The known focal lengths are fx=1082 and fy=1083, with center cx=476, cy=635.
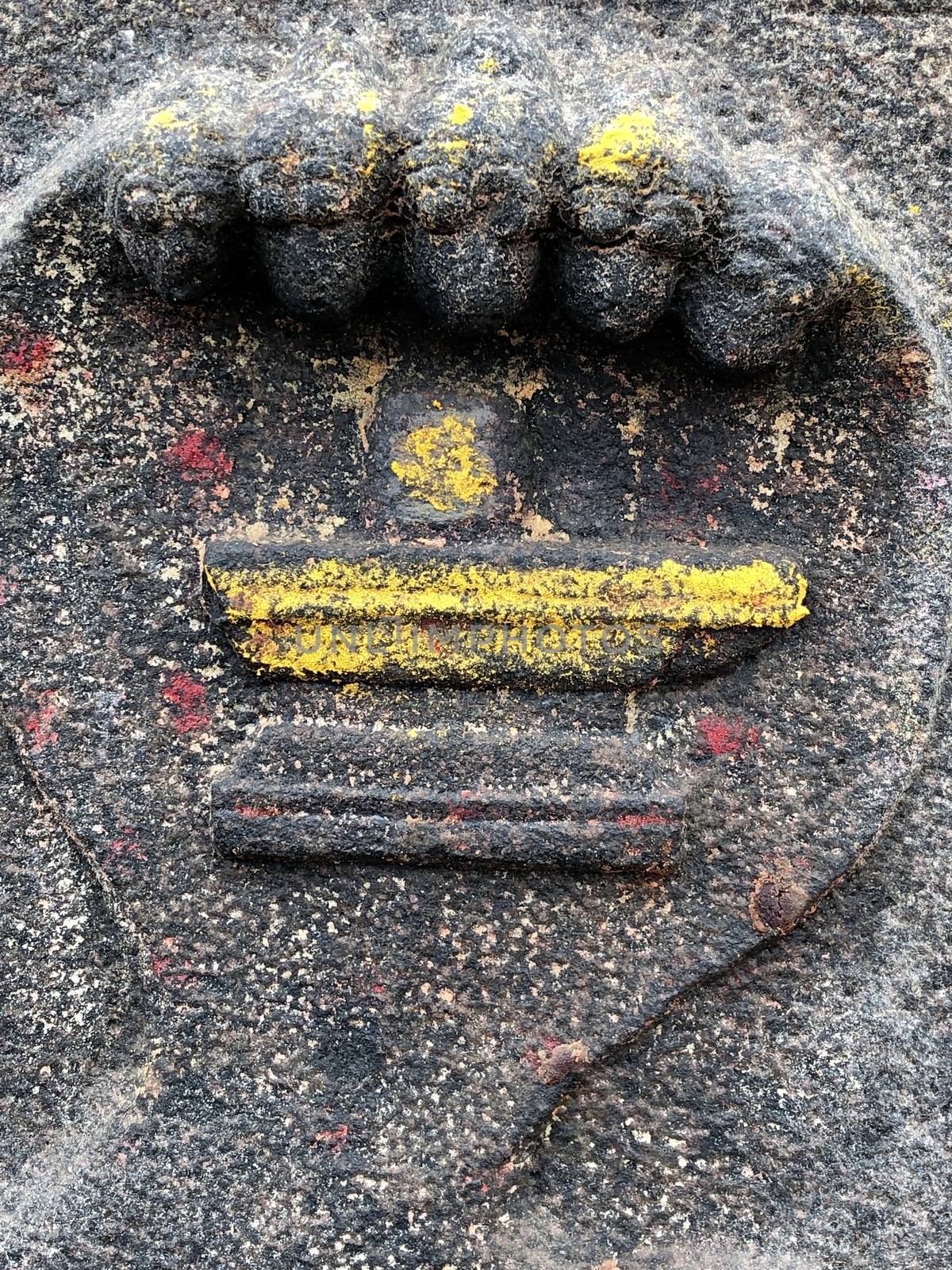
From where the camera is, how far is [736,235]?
720mm

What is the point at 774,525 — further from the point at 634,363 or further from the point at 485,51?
the point at 485,51

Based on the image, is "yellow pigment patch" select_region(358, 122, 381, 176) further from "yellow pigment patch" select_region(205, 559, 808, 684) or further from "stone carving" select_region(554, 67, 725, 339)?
"yellow pigment patch" select_region(205, 559, 808, 684)

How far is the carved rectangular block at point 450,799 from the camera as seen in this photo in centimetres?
81

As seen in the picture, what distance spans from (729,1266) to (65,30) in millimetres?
1069

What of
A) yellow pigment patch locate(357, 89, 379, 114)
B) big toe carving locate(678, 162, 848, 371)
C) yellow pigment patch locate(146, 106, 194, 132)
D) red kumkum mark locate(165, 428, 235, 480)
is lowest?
red kumkum mark locate(165, 428, 235, 480)

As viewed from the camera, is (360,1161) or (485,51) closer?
(485,51)

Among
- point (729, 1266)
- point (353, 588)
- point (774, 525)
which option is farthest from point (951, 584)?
point (729, 1266)

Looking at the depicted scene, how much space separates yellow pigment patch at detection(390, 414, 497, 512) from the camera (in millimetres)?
804

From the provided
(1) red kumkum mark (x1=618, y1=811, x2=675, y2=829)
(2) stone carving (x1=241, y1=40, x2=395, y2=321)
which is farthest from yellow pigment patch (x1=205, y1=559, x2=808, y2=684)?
(2) stone carving (x1=241, y1=40, x2=395, y2=321)

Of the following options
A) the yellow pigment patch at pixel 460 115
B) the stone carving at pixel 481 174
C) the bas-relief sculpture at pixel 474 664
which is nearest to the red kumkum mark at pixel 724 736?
the bas-relief sculpture at pixel 474 664

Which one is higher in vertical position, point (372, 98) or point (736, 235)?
point (372, 98)

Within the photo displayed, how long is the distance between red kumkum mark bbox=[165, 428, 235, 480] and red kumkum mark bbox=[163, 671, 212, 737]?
0.15 meters

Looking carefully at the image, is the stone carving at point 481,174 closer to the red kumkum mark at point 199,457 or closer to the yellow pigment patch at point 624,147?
the yellow pigment patch at point 624,147

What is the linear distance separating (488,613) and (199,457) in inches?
9.7
